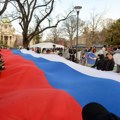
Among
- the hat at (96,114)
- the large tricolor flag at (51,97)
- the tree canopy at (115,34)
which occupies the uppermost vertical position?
the tree canopy at (115,34)

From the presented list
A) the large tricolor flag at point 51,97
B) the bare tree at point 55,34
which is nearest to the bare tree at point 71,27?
the bare tree at point 55,34

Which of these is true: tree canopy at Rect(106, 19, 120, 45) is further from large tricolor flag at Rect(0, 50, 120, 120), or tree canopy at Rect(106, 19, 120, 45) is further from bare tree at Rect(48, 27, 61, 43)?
large tricolor flag at Rect(0, 50, 120, 120)

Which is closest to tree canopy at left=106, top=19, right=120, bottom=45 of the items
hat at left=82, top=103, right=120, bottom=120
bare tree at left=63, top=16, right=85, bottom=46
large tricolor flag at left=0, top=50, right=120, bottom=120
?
bare tree at left=63, top=16, right=85, bottom=46

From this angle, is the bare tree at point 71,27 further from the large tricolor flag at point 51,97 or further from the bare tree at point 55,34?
the large tricolor flag at point 51,97

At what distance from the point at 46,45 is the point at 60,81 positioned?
34476 mm

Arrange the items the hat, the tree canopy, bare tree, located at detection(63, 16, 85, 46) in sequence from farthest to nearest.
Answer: bare tree, located at detection(63, 16, 85, 46) → the tree canopy → the hat

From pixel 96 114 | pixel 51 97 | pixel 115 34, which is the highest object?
pixel 115 34

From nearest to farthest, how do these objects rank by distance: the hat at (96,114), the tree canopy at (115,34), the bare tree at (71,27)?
the hat at (96,114) < the tree canopy at (115,34) < the bare tree at (71,27)

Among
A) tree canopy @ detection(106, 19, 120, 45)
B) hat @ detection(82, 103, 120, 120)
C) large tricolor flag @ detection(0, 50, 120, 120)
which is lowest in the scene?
large tricolor flag @ detection(0, 50, 120, 120)

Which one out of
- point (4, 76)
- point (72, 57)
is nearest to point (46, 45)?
point (72, 57)

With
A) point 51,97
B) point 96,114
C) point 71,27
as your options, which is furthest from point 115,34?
point 96,114

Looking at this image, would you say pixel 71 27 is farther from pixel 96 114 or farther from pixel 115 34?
pixel 96 114

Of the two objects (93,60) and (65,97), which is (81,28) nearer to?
(93,60)

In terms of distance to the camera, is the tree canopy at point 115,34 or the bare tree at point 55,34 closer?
the tree canopy at point 115,34
